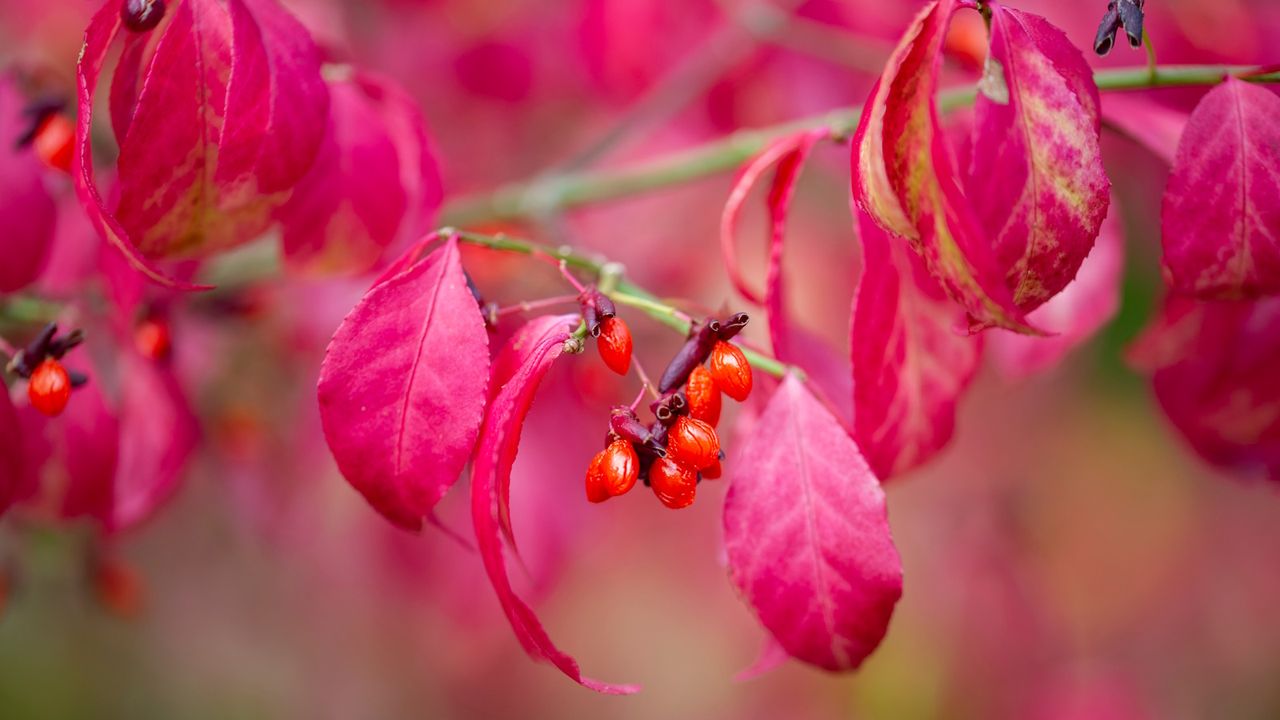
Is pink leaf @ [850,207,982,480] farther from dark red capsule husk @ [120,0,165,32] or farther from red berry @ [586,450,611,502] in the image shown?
dark red capsule husk @ [120,0,165,32]

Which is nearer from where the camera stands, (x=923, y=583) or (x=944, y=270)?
(x=944, y=270)

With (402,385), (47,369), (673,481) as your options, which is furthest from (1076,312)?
(47,369)

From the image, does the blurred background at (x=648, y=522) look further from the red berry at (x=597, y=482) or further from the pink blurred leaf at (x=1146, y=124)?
the red berry at (x=597, y=482)

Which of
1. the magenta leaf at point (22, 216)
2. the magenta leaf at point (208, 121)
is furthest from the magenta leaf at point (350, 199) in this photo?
the magenta leaf at point (22, 216)

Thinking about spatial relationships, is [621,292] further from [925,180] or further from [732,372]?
[925,180]

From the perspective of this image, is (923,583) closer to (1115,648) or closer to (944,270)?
(1115,648)

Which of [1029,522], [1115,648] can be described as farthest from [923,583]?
[1115,648]

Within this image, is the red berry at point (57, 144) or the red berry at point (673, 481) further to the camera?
the red berry at point (57, 144)
